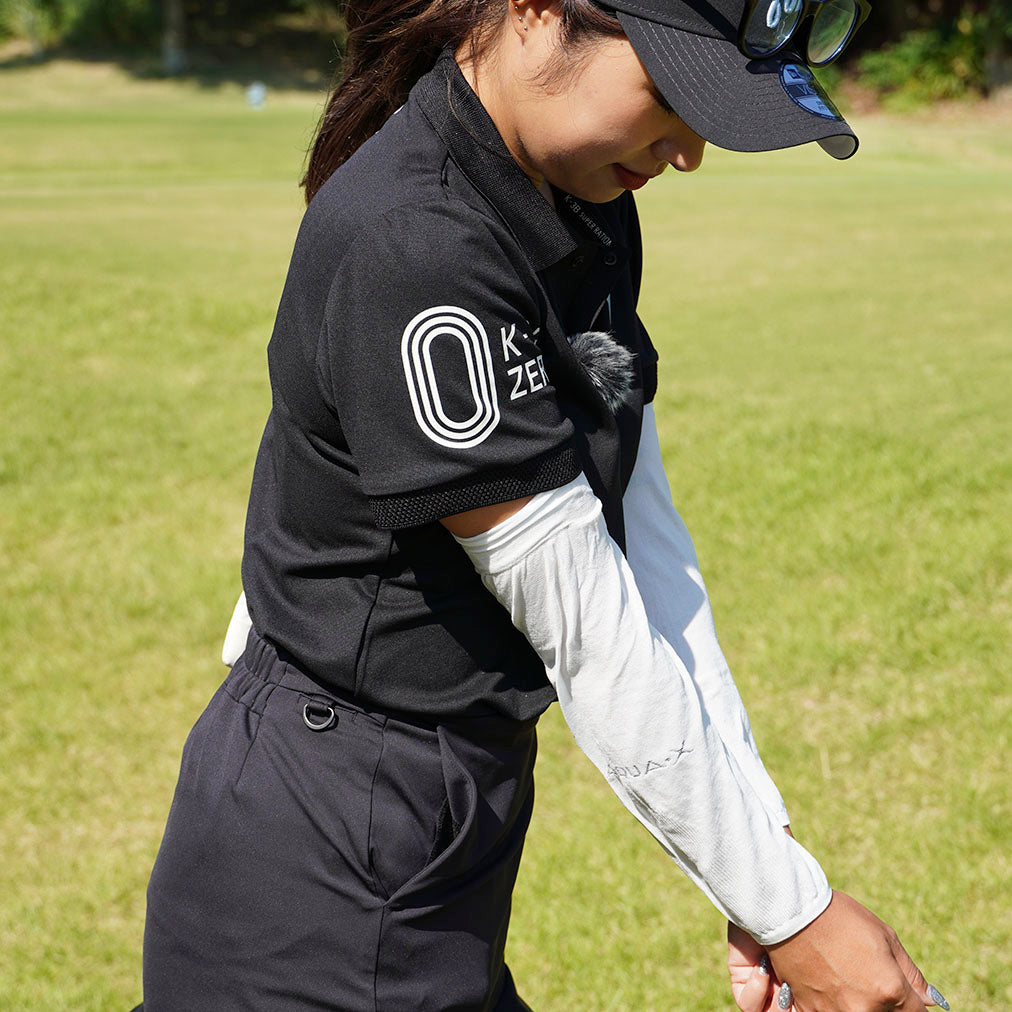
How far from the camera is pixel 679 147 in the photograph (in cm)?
127

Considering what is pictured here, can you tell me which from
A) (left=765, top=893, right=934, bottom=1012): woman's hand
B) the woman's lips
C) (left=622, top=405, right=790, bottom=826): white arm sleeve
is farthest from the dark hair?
(left=765, top=893, right=934, bottom=1012): woman's hand

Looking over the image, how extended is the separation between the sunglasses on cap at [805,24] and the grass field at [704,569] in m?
0.87

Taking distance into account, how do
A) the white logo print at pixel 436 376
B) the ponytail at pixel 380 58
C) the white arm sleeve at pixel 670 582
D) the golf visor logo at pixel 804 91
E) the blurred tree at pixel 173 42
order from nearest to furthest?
1. the white logo print at pixel 436 376
2. the golf visor logo at pixel 804 91
3. the ponytail at pixel 380 58
4. the white arm sleeve at pixel 670 582
5. the blurred tree at pixel 173 42

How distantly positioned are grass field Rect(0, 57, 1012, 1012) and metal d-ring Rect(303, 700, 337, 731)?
0.99 meters

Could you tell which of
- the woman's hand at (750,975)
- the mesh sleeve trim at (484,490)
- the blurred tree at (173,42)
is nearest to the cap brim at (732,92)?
the mesh sleeve trim at (484,490)

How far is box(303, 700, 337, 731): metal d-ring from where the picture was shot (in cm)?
142

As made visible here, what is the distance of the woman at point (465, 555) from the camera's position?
3.84 ft

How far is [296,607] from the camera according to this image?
A: 1.42 m

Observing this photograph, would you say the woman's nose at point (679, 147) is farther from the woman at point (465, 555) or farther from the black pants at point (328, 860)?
the black pants at point (328, 860)

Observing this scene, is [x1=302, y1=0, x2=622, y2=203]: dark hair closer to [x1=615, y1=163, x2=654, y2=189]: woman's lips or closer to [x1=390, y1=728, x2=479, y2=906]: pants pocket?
[x1=615, y1=163, x2=654, y2=189]: woman's lips

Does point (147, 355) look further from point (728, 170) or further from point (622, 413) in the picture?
point (728, 170)

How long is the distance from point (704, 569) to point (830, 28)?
3.71 m

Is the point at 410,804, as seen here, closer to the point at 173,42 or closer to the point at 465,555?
the point at 465,555

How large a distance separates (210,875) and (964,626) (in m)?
3.55
